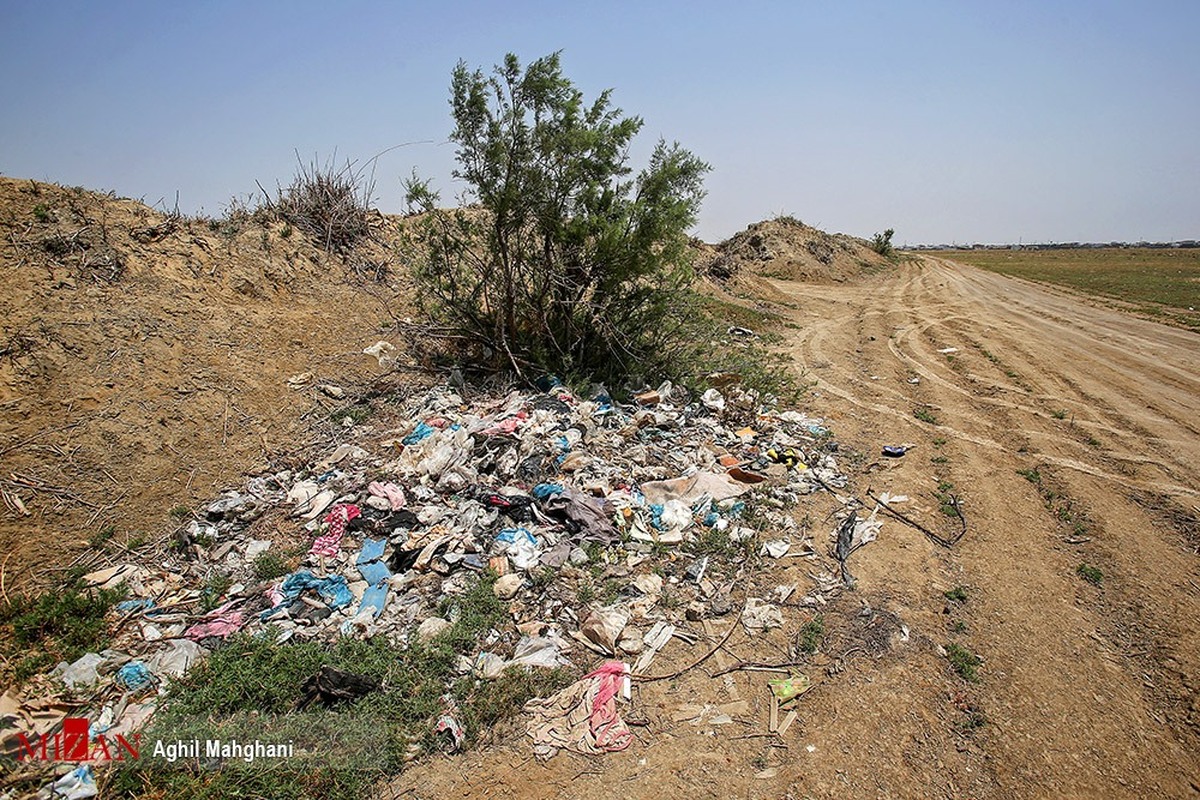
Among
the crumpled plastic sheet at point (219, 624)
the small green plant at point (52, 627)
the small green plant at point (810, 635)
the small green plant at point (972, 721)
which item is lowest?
the small green plant at point (972, 721)

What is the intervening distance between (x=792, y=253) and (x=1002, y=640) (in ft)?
71.3

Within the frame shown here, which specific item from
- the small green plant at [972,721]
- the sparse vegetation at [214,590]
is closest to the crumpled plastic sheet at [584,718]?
the small green plant at [972,721]

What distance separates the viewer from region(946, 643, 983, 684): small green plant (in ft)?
10.8

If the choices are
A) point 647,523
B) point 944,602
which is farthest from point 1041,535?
point 647,523

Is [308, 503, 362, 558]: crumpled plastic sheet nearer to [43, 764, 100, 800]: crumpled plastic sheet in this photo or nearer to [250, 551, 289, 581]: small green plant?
[250, 551, 289, 581]: small green plant

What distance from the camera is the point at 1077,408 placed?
725cm

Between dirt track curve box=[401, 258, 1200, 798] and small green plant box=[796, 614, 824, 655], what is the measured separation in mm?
191

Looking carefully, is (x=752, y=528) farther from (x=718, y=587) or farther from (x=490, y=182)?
(x=490, y=182)

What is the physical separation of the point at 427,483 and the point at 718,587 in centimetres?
240

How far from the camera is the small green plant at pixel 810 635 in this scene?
11.5 ft

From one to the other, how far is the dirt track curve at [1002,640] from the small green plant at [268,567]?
1.80 meters

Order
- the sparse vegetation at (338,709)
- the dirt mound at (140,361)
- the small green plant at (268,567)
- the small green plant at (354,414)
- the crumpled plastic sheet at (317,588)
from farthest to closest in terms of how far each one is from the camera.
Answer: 1. the small green plant at (354,414)
2. the dirt mound at (140,361)
3. the small green plant at (268,567)
4. the crumpled plastic sheet at (317,588)
5. the sparse vegetation at (338,709)

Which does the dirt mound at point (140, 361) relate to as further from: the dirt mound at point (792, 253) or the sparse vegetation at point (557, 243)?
the dirt mound at point (792, 253)

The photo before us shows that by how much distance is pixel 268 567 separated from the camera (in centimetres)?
384
